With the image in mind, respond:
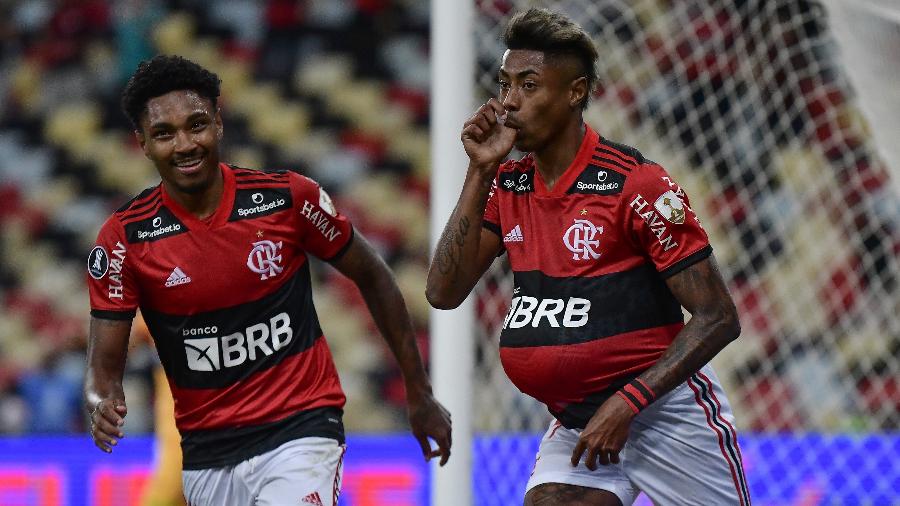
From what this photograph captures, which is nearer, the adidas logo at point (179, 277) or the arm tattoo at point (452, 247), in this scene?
the arm tattoo at point (452, 247)

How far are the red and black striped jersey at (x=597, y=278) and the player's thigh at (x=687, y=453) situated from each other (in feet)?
0.52

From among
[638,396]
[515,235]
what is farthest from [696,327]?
[515,235]

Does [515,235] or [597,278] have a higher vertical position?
[515,235]

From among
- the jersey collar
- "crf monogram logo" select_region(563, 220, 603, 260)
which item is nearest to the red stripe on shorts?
"crf monogram logo" select_region(563, 220, 603, 260)

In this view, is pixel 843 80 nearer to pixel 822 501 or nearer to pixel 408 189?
pixel 822 501

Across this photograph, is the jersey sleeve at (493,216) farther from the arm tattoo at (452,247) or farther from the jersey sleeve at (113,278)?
the jersey sleeve at (113,278)

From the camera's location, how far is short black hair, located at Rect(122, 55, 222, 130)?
139 inches

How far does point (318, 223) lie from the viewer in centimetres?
366

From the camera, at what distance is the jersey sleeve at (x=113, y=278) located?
11.6 feet

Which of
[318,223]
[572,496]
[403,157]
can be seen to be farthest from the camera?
[403,157]

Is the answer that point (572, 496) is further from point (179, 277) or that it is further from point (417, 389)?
point (179, 277)

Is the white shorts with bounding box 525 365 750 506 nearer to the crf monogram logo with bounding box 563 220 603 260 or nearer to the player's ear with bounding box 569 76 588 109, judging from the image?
the crf monogram logo with bounding box 563 220 603 260

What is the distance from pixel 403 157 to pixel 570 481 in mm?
5862

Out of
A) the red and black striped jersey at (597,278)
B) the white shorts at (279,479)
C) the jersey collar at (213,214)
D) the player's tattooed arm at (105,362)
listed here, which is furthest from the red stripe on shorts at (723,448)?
the player's tattooed arm at (105,362)
